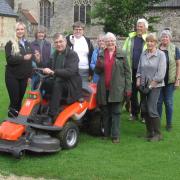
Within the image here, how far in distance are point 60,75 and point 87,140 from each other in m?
1.49

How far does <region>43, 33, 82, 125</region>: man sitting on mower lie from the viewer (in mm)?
7590

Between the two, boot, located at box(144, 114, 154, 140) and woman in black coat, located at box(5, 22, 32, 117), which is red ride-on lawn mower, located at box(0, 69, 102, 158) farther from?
boot, located at box(144, 114, 154, 140)

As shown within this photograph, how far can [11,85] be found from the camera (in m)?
8.68

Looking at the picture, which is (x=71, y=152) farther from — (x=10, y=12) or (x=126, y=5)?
(x=10, y=12)

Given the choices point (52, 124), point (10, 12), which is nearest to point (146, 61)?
point (52, 124)

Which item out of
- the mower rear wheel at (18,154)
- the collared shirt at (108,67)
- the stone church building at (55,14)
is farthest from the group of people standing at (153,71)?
the stone church building at (55,14)

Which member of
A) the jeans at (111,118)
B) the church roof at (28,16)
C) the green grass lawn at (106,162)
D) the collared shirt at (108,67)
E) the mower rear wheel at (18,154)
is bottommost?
the green grass lawn at (106,162)

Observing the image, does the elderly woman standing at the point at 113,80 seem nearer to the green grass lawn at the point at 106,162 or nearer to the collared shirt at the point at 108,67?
the collared shirt at the point at 108,67

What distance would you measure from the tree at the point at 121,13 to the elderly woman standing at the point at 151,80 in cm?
2384

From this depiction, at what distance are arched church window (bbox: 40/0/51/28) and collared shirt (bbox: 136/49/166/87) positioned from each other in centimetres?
4118

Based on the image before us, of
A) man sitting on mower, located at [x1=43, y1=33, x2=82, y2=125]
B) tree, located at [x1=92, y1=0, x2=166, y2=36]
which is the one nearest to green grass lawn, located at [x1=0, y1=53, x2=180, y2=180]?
man sitting on mower, located at [x1=43, y1=33, x2=82, y2=125]

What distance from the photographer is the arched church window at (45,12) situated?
161ft

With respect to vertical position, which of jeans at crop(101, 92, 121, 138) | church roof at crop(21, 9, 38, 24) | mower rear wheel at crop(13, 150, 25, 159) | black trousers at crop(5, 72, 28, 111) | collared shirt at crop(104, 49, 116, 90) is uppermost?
church roof at crop(21, 9, 38, 24)

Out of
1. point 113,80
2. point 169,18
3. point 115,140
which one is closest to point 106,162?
point 115,140
